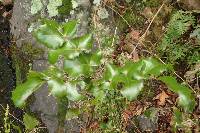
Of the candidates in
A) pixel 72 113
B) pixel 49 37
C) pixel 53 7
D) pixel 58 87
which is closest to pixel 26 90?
pixel 58 87

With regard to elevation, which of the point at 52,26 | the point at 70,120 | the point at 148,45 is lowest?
the point at 70,120

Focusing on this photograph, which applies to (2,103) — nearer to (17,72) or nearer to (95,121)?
(17,72)

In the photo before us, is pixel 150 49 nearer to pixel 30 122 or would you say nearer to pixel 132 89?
pixel 30 122

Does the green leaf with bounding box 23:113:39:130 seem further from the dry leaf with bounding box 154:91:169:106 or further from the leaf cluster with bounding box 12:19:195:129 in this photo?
the leaf cluster with bounding box 12:19:195:129

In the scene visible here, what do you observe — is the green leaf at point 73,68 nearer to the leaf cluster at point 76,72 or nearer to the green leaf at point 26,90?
the leaf cluster at point 76,72

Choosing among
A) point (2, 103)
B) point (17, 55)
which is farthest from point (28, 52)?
point (2, 103)

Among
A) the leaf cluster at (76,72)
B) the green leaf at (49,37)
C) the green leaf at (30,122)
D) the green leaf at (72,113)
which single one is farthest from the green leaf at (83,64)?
the green leaf at (30,122)
